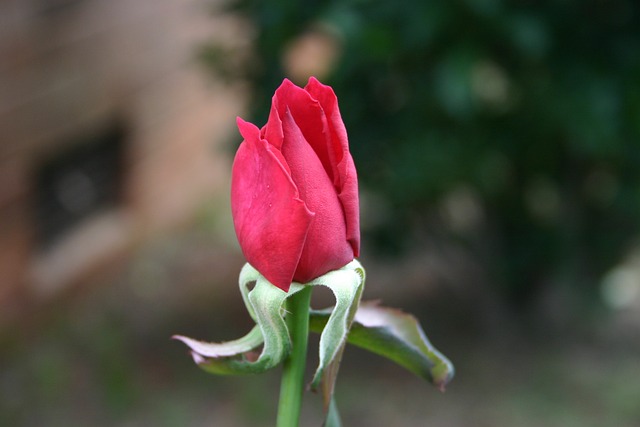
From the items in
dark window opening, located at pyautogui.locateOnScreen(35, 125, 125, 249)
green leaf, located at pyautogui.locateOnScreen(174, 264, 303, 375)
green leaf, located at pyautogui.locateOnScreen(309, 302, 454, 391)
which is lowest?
dark window opening, located at pyautogui.locateOnScreen(35, 125, 125, 249)

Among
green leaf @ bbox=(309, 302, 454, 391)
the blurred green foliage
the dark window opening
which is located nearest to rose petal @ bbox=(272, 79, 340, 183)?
green leaf @ bbox=(309, 302, 454, 391)

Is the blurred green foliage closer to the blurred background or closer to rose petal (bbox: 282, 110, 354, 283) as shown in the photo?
the blurred background

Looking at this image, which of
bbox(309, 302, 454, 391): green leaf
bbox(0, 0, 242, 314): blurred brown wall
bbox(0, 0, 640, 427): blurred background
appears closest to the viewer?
bbox(309, 302, 454, 391): green leaf

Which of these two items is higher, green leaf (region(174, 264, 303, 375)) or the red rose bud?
the red rose bud

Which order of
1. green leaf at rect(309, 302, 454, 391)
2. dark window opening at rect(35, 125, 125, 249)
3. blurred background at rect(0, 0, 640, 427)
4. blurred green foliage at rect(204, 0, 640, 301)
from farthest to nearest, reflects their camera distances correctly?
dark window opening at rect(35, 125, 125, 249), blurred background at rect(0, 0, 640, 427), blurred green foliage at rect(204, 0, 640, 301), green leaf at rect(309, 302, 454, 391)

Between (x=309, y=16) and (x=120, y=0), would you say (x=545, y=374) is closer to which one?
(x=309, y=16)

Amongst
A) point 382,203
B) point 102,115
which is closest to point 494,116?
point 382,203
